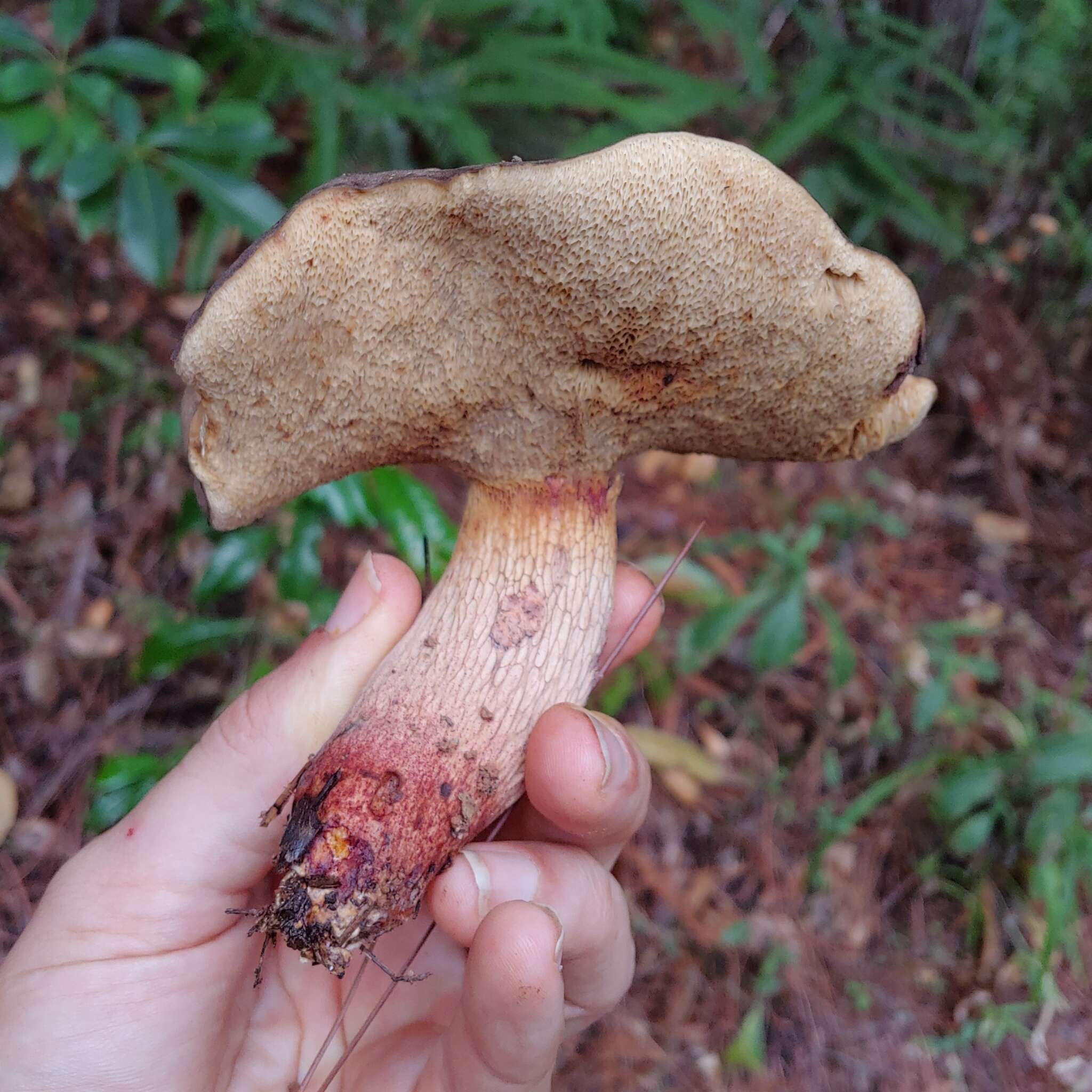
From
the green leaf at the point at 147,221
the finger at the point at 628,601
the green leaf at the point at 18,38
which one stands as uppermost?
the green leaf at the point at 18,38

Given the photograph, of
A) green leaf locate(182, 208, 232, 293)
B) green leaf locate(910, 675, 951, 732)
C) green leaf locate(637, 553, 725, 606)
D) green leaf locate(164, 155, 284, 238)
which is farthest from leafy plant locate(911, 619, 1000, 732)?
green leaf locate(182, 208, 232, 293)

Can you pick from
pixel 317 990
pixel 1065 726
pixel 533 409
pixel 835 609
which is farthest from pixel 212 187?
pixel 1065 726

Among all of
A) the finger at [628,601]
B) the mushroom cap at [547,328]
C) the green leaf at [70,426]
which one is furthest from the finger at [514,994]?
the green leaf at [70,426]

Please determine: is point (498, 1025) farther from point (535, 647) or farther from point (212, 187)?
point (212, 187)

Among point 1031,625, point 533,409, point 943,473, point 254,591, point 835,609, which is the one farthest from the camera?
point 943,473

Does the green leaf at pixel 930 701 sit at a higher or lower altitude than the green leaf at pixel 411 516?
lower

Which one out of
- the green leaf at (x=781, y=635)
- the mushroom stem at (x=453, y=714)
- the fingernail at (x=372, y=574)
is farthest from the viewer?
the green leaf at (x=781, y=635)

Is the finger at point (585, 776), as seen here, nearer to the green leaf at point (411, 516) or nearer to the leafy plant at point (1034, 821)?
the green leaf at point (411, 516)
